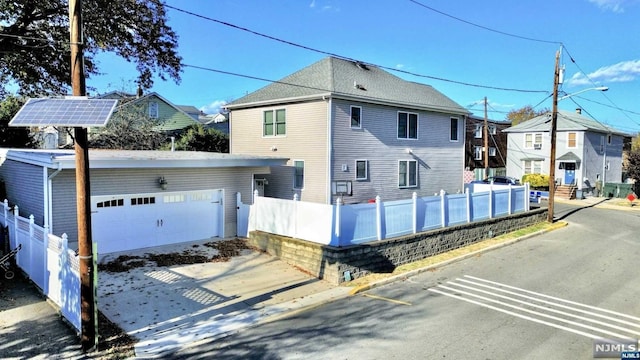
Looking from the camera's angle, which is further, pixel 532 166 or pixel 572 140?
pixel 532 166

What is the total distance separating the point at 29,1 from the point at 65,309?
1178 centimetres

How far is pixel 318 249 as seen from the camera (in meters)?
11.7

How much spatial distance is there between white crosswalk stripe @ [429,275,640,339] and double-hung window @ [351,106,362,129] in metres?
10.0

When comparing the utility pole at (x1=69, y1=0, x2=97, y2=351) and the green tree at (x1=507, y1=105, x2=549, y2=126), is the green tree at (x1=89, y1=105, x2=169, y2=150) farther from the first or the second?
the green tree at (x1=507, y1=105, x2=549, y2=126)

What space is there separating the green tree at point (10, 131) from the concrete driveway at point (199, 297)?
15626mm

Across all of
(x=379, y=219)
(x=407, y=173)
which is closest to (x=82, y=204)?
(x=379, y=219)

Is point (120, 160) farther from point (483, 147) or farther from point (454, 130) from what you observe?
point (483, 147)

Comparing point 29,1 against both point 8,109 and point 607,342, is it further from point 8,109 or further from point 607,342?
point 607,342

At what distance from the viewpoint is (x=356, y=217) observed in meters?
12.1

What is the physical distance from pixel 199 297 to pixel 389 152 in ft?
46.7

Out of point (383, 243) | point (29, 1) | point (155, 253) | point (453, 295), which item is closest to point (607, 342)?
point (453, 295)

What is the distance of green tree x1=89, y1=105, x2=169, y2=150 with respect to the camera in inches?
1101

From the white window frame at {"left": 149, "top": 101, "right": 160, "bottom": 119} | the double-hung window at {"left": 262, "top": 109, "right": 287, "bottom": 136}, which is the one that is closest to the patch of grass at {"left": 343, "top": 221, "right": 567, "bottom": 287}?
the double-hung window at {"left": 262, "top": 109, "right": 287, "bottom": 136}

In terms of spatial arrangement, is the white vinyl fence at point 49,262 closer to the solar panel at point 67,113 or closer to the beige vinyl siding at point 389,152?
the solar panel at point 67,113
